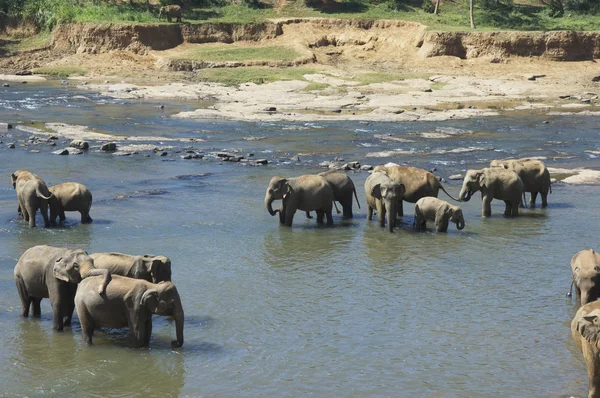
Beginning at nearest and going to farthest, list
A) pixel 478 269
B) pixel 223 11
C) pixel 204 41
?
pixel 478 269, pixel 204 41, pixel 223 11

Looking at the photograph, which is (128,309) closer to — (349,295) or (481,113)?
(349,295)

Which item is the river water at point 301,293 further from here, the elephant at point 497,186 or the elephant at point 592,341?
the elephant at point 592,341

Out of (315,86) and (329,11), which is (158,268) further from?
(329,11)

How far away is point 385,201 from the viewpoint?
63.6ft

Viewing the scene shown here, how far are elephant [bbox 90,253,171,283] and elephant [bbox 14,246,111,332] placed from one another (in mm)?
698

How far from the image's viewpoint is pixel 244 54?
195 ft

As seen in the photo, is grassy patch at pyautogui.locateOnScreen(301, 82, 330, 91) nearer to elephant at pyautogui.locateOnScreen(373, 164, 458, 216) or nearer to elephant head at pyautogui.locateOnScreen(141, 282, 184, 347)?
elephant at pyautogui.locateOnScreen(373, 164, 458, 216)

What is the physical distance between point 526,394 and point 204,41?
54.6m

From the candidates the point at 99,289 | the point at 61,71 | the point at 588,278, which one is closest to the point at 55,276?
the point at 99,289

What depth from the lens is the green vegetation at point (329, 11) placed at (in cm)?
6306

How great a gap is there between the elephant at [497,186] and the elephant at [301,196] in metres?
3.75

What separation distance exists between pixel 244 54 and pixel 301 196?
135 ft

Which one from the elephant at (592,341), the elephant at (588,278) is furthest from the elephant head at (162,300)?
the elephant at (588,278)

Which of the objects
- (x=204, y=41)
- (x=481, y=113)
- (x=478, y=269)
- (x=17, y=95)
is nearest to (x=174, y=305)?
(x=478, y=269)
